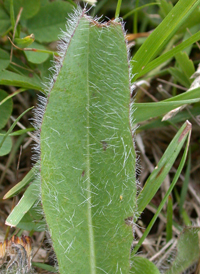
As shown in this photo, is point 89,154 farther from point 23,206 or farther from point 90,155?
point 23,206

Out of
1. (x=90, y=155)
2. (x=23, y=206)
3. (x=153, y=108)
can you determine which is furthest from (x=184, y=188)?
(x=23, y=206)

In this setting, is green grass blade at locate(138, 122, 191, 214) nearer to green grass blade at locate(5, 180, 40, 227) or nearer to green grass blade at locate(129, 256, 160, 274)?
green grass blade at locate(129, 256, 160, 274)

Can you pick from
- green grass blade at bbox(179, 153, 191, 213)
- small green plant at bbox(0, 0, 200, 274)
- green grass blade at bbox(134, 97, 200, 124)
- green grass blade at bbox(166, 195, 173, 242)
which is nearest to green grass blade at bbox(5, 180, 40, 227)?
small green plant at bbox(0, 0, 200, 274)

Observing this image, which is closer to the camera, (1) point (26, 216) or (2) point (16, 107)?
(1) point (26, 216)

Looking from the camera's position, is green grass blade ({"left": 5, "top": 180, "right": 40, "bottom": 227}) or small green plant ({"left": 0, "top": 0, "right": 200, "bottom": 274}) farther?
green grass blade ({"left": 5, "top": 180, "right": 40, "bottom": 227})

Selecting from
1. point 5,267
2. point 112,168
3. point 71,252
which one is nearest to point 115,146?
point 112,168

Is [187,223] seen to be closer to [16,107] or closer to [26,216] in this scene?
[26,216]

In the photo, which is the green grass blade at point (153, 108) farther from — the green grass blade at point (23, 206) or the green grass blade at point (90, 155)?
the green grass blade at point (23, 206)
